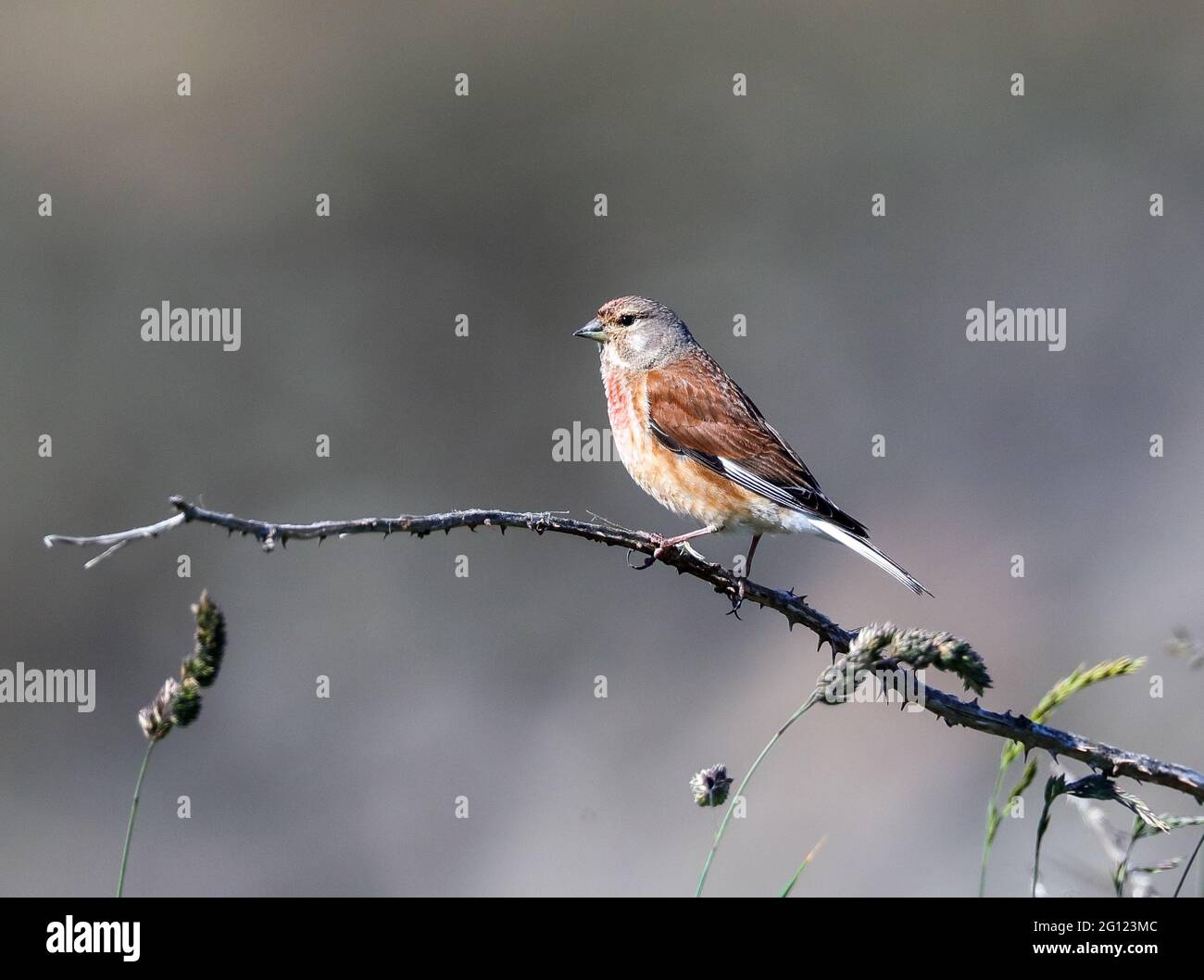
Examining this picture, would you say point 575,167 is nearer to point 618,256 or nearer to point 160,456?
point 618,256

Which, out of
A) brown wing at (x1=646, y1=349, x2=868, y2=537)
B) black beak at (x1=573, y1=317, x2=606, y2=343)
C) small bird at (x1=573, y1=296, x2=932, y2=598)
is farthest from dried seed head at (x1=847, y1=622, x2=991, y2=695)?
black beak at (x1=573, y1=317, x2=606, y2=343)

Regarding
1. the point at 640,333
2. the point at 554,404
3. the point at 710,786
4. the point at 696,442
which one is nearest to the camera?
the point at 710,786

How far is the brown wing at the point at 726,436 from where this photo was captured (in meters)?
5.81

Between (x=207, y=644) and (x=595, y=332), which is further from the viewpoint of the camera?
(x=595, y=332)

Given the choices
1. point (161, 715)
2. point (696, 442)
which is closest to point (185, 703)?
point (161, 715)

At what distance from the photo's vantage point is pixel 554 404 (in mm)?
13000

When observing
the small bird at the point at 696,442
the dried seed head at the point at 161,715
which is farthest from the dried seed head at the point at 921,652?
the small bird at the point at 696,442

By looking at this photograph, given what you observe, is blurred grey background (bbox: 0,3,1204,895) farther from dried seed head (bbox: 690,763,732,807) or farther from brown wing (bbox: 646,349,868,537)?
dried seed head (bbox: 690,763,732,807)

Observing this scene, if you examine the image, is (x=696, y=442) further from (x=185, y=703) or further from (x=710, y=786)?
(x=185, y=703)

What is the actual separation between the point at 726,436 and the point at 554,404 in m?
6.89

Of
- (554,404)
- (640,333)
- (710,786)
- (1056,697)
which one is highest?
(554,404)

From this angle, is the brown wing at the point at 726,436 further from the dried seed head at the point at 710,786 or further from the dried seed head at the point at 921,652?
the dried seed head at the point at 921,652

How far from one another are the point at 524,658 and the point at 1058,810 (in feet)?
17.4

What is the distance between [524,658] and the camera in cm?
1165
